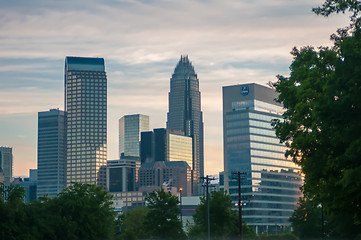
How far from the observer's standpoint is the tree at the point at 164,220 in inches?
3452

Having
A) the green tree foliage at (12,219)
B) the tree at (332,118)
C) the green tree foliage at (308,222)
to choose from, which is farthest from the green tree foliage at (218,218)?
the tree at (332,118)

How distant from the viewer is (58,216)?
71312 mm

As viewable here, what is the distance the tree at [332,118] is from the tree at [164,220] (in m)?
36.1

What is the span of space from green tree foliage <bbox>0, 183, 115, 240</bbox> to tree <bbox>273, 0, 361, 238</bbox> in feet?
93.2

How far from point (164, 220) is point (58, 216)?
2108 cm

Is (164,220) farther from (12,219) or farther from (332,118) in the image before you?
(332,118)

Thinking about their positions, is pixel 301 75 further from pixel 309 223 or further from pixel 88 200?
pixel 309 223

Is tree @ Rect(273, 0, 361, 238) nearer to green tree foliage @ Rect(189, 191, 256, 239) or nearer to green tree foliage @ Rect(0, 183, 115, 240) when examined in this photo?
green tree foliage @ Rect(0, 183, 115, 240)

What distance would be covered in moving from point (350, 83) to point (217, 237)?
206 feet

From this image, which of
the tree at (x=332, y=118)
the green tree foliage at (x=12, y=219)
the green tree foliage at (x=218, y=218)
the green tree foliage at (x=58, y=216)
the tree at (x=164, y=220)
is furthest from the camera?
the green tree foliage at (x=218, y=218)

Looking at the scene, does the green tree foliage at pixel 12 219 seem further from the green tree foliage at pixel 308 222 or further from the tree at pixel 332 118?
the green tree foliage at pixel 308 222

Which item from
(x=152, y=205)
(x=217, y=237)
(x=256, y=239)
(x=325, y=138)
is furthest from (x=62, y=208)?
(x=325, y=138)

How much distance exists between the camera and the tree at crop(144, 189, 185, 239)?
87.7m

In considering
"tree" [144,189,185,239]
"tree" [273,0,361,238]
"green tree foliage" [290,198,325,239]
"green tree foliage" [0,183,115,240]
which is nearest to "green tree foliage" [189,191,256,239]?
"tree" [144,189,185,239]
